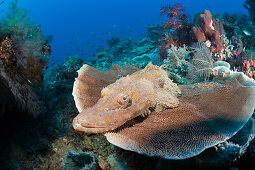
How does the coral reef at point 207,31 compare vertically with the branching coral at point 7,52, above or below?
above

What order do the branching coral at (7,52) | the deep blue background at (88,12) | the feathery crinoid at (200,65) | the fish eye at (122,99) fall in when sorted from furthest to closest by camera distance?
the deep blue background at (88,12) → the feathery crinoid at (200,65) → the branching coral at (7,52) → the fish eye at (122,99)

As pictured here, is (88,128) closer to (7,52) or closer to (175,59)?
(7,52)

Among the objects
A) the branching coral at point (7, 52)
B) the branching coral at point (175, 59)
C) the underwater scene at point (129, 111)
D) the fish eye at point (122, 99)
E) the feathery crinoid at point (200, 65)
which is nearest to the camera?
the underwater scene at point (129, 111)

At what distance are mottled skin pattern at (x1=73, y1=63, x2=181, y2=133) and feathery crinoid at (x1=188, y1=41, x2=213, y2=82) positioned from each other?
5.71 ft

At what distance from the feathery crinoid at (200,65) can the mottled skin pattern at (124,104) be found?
5.71 feet

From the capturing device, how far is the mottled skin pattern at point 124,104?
221cm

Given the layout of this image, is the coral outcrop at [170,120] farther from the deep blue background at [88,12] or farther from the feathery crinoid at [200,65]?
the deep blue background at [88,12]

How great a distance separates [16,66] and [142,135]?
141 inches

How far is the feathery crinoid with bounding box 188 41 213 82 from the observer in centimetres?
427

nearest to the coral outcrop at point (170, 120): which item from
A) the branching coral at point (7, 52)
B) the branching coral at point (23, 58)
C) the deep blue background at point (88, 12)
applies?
the branching coral at point (23, 58)

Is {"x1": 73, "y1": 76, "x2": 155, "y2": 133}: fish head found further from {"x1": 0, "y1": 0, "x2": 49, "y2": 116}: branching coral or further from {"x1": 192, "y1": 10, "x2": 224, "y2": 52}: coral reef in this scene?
{"x1": 192, "y1": 10, "x2": 224, "y2": 52}: coral reef

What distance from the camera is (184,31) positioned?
7273mm

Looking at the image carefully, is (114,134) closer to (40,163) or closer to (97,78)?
(97,78)

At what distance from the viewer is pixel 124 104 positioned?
2422 mm
